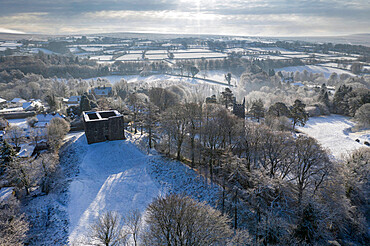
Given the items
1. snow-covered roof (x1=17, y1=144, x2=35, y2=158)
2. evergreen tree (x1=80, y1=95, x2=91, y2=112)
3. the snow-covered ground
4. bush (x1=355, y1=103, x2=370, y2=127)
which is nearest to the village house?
evergreen tree (x1=80, y1=95, x2=91, y2=112)

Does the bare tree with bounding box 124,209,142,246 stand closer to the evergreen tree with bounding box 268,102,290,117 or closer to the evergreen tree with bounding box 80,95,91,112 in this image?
the evergreen tree with bounding box 80,95,91,112

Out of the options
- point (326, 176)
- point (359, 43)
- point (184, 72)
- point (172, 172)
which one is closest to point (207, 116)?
point (172, 172)

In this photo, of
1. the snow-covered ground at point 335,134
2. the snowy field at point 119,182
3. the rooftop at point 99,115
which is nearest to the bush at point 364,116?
the snow-covered ground at point 335,134

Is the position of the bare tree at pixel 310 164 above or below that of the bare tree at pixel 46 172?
above

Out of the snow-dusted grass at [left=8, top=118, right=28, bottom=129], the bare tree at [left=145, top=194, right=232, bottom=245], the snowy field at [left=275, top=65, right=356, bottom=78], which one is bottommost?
the snow-dusted grass at [left=8, top=118, right=28, bottom=129]

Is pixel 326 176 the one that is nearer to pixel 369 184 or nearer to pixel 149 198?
pixel 369 184

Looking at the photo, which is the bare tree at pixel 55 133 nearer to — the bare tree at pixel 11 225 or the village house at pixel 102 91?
the bare tree at pixel 11 225
